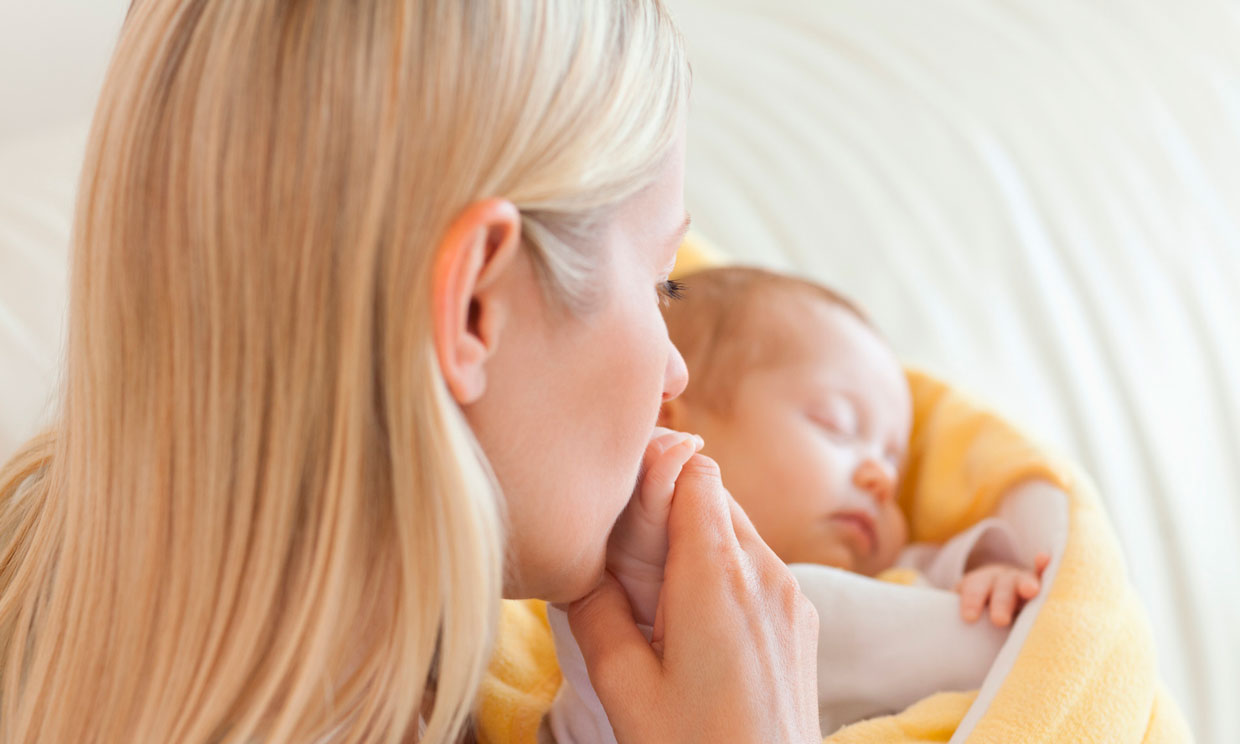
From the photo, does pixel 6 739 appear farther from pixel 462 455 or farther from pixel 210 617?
pixel 462 455

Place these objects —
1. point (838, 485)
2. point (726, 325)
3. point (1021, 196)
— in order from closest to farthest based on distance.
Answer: point (838, 485) → point (726, 325) → point (1021, 196)

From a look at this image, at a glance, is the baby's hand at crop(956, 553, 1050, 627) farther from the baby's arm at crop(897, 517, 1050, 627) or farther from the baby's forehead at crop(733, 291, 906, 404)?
the baby's forehead at crop(733, 291, 906, 404)

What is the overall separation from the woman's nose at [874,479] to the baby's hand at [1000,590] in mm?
181

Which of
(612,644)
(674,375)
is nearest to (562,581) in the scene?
(612,644)

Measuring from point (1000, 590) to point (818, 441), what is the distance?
10.9 inches

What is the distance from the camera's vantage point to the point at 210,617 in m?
0.69

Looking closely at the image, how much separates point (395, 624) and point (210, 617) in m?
0.11

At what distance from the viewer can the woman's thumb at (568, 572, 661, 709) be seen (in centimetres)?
77

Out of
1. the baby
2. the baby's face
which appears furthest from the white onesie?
the baby's face

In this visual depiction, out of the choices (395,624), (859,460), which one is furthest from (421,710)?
(859,460)

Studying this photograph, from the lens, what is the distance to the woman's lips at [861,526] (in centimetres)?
128

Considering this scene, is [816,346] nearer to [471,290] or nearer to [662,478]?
[662,478]

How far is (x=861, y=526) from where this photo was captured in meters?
1.29

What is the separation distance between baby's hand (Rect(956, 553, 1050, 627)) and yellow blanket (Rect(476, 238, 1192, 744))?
0.11 ft
